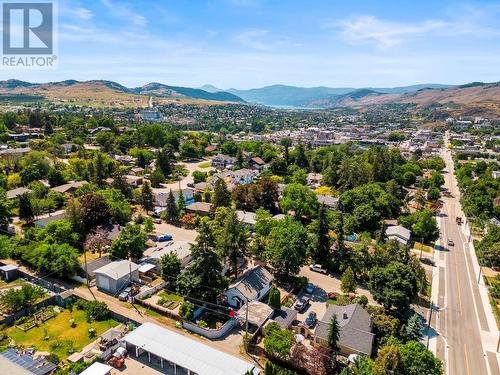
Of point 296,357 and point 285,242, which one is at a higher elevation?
point 285,242

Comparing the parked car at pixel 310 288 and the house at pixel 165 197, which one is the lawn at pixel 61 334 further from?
the house at pixel 165 197

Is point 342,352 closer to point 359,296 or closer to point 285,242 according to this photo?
point 359,296

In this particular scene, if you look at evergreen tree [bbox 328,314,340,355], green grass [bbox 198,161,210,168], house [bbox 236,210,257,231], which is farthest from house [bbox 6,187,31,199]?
evergreen tree [bbox 328,314,340,355]

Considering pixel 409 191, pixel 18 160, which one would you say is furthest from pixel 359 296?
pixel 18 160

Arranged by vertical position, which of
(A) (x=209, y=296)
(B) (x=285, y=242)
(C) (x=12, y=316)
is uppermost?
(B) (x=285, y=242)

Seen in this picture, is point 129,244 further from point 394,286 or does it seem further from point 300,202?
point 394,286

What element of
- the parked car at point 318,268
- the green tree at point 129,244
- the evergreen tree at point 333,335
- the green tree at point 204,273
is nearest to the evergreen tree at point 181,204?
the green tree at point 129,244
